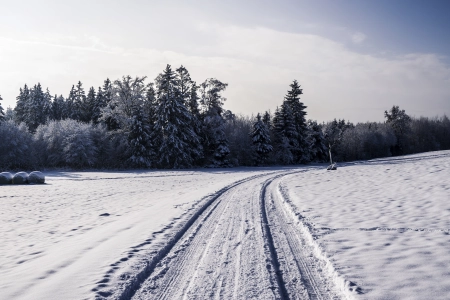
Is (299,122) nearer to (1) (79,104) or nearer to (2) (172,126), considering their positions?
(2) (172,126)

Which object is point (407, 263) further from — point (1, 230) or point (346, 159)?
point (346, 159)

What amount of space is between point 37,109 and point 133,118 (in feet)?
118

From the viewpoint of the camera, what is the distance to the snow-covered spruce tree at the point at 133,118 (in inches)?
1597

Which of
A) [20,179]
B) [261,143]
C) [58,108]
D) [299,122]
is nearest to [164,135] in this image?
[261,143]

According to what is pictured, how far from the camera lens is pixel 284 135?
51312mm

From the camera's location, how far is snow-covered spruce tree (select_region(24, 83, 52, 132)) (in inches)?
Answer: 2447

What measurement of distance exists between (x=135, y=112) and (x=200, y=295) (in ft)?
132

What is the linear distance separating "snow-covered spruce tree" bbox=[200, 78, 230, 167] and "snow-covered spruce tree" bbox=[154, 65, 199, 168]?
2762 millimetres

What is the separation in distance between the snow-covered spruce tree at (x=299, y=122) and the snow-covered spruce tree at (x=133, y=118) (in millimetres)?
25077

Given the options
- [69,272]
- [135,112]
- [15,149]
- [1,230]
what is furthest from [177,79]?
[69,272]

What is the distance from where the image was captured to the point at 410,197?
1118 cm

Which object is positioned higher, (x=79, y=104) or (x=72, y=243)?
→ (x=79, y=104)

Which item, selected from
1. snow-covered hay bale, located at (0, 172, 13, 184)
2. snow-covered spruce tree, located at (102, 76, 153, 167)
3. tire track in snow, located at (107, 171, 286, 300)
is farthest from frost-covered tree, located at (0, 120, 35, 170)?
tire track in snow, located at (107, 171, 286, 300)

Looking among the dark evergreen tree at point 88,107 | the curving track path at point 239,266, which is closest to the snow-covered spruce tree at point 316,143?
the dark evergreen tree at point 88,107
